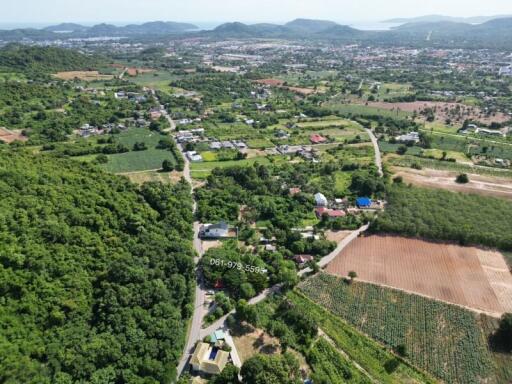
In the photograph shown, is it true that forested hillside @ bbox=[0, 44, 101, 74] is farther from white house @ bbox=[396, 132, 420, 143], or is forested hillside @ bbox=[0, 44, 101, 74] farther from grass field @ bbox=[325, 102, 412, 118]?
white house @ bbox=[396, 132, 420, 143]

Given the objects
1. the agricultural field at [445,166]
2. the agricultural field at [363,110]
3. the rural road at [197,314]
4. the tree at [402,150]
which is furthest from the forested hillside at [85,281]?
the agricultural field at [363,110]

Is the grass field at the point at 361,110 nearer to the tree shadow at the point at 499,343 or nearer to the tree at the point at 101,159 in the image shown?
the tree at the point at 101,159

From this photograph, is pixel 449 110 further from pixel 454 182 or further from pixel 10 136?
pixel 10 136

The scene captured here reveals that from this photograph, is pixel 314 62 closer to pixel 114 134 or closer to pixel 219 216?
pixel 114 134

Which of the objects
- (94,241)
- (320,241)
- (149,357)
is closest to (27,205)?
(94,241)

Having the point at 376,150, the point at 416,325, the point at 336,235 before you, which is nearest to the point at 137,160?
the point at 336,235

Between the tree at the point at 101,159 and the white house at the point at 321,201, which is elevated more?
the tree at the point at 101,159

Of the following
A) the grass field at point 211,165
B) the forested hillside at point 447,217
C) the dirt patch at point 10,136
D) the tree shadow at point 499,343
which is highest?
the dirt patch at point 10,136
